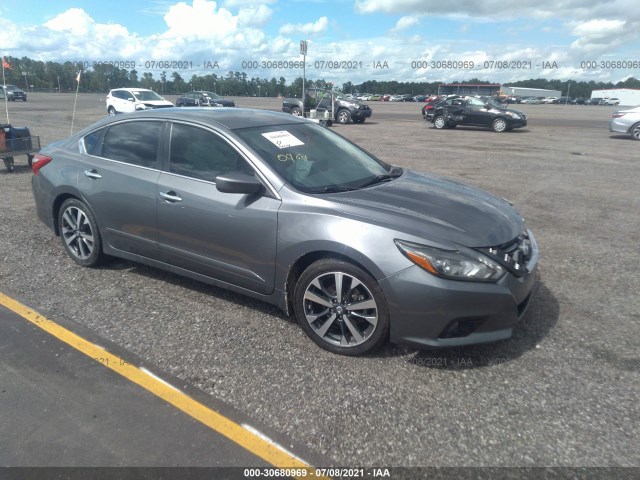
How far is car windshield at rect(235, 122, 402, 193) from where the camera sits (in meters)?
3.70

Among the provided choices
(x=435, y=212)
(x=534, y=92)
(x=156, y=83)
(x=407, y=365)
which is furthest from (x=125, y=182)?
(x=534, y=92)

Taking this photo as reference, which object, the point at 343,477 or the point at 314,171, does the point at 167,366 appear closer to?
the point at 343,477

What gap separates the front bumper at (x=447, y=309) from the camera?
2.97 metres

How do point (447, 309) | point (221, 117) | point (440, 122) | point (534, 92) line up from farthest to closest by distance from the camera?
point (534, 92), point (440, 122), point (221, 117), point (447, 309)

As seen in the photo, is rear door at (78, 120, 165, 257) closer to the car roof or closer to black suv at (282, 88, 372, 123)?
the car roof

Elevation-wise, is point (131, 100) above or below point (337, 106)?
below

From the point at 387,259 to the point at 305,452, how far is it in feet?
4.04

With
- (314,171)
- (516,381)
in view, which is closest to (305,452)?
(516,381)

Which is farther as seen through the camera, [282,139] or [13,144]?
[13,144]

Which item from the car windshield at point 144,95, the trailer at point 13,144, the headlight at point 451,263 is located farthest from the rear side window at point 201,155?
the car windshield at point 144,95

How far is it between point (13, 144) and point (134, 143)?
6899 millimetres

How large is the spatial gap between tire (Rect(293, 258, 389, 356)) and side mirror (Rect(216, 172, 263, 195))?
706mm

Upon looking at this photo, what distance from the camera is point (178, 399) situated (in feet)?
9.37

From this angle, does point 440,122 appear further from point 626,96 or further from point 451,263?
point 626,96
